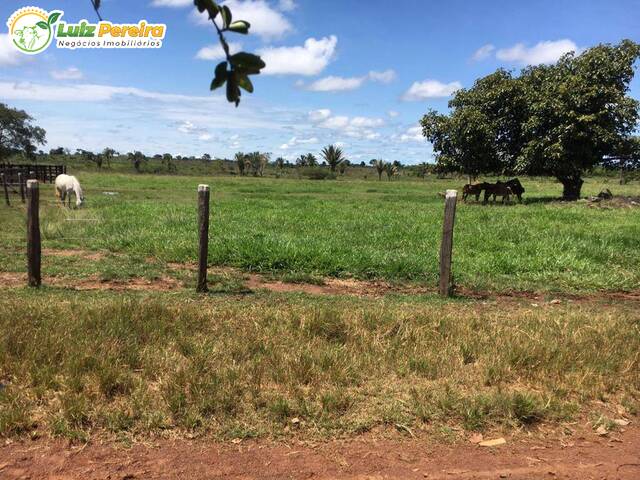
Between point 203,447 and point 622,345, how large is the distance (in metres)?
4.01

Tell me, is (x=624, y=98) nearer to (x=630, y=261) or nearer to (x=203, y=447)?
(x=630, y=261)

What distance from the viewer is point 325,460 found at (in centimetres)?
318

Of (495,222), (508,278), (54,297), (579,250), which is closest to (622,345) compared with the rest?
(508,278)

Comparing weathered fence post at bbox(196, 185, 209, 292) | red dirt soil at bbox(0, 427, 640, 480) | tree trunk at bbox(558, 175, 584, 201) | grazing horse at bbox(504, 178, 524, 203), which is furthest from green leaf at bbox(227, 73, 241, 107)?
tree trunk at bbox(558, 175, 584, 201)

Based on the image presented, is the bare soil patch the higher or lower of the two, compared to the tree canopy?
lower

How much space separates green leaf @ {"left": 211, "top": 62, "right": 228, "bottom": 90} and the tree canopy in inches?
863

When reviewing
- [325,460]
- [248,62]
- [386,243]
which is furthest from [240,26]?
[386,243]

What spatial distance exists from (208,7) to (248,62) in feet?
0.56

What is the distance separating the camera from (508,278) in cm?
873

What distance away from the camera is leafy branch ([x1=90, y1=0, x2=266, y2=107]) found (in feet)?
3.94

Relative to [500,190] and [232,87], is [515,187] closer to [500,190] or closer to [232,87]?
[500,190]

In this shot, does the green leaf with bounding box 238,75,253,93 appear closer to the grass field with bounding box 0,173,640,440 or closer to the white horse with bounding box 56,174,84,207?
the grass field with bounding box 0,173,640,440

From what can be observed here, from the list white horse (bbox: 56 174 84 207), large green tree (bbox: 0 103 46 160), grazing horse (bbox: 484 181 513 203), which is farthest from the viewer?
large green tree (bbox: 0 103 46 160)

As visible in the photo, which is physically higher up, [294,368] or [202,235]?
[202,235]
